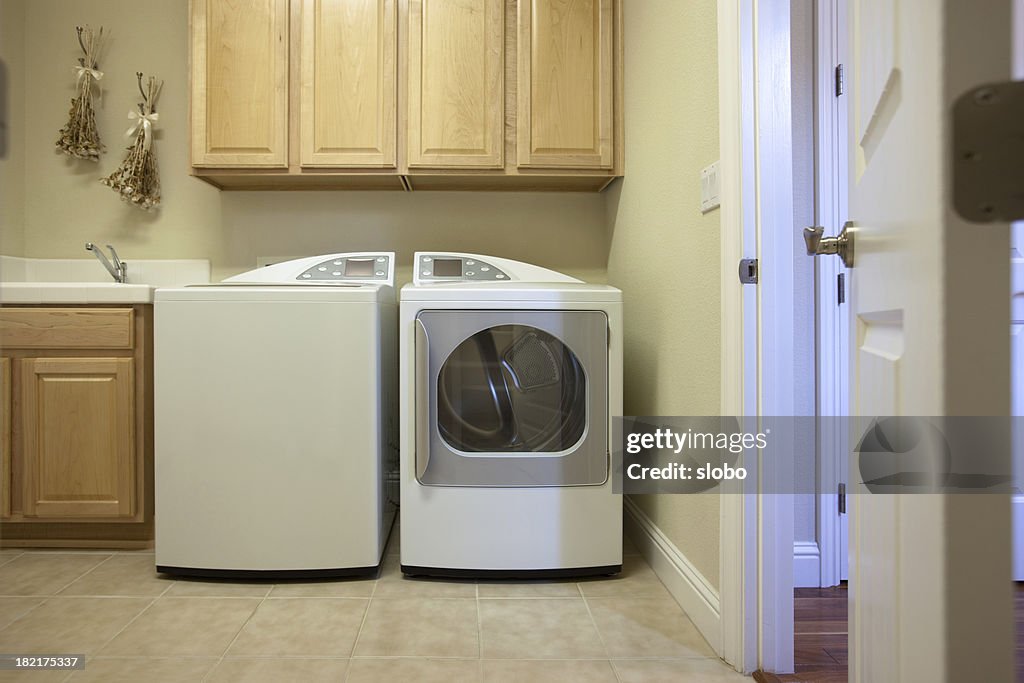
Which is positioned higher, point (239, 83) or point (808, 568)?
point (239, 83)

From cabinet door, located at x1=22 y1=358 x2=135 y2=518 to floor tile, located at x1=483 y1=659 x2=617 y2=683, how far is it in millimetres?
1400

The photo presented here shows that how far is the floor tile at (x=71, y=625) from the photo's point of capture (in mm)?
1503

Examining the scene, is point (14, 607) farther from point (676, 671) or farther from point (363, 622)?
point (676, 671)

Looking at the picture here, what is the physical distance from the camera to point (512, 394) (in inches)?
74.3

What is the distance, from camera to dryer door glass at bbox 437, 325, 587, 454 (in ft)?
6.19

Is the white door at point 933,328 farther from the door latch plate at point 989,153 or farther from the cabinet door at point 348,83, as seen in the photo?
the cabinet door at point 348,83

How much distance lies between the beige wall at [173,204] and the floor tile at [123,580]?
1160 mm

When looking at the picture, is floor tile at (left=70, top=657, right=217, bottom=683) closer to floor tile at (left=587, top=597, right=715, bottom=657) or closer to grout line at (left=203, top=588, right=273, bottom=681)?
grout line at (left=203, top=588, right=273, bottom=681)

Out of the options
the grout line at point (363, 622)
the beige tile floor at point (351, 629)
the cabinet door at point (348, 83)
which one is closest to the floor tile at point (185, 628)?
the beige tile floor at point (351, 629)

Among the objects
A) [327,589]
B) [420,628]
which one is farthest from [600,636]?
[327,589]

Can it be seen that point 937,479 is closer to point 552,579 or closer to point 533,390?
point 533,390

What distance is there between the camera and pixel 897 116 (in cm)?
54

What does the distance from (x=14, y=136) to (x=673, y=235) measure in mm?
2582

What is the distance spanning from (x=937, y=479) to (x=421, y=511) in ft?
5.13
